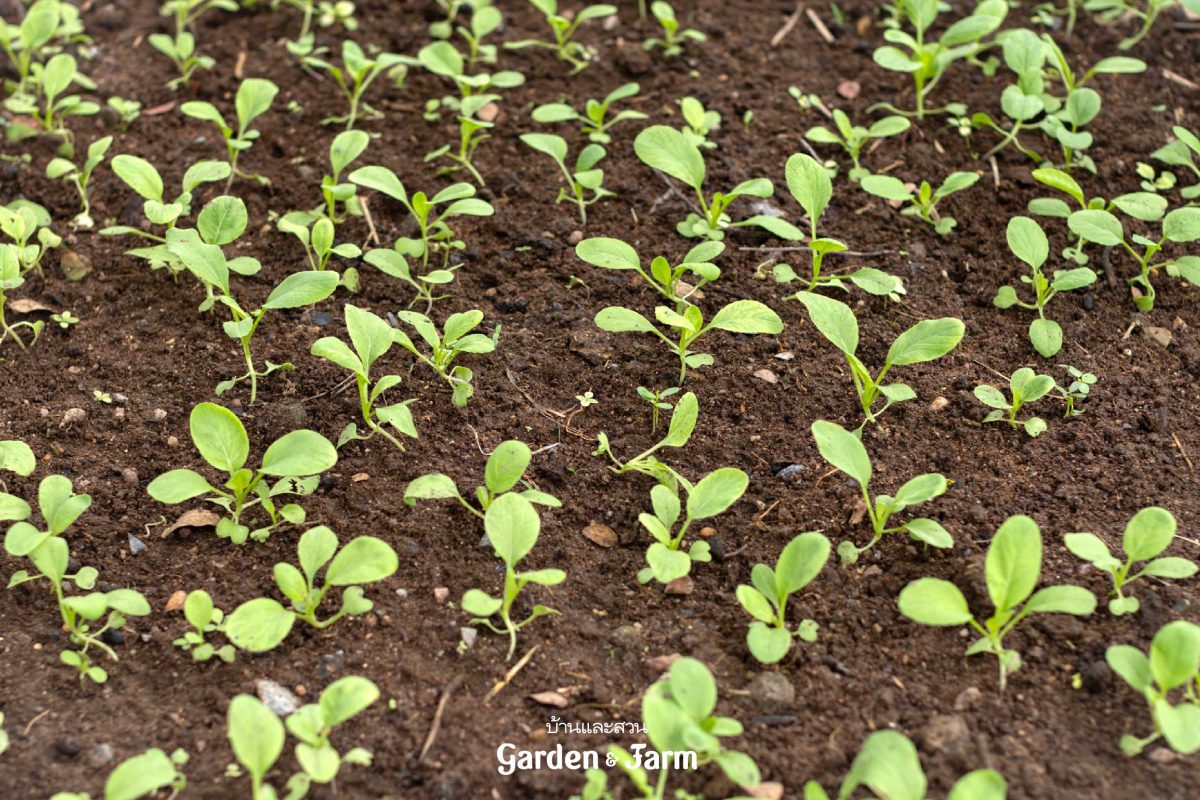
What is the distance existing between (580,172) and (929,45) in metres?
1.00

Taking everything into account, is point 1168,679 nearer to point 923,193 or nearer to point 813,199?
point 813,199

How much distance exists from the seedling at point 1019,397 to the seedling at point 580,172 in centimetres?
99

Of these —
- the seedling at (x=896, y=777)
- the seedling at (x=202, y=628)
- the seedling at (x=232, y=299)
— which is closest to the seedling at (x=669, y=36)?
the seedling at (x=232, y=299)

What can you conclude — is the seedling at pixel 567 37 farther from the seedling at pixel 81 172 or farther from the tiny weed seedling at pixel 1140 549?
the tiny weed seedling at pixel 1140 549

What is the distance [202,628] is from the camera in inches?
76.4

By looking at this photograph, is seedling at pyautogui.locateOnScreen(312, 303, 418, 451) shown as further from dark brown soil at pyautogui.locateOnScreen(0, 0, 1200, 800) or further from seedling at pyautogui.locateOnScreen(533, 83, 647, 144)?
seedling at pyautogui.locateOnScreen(533, 83, 647, 144)

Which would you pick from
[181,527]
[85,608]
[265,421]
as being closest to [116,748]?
[85,608]

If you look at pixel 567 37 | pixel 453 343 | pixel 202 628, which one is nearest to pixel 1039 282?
pixel 453 343

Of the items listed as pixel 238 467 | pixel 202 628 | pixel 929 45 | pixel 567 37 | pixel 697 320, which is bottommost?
pixel 202 628

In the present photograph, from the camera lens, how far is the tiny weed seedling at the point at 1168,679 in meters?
1.71

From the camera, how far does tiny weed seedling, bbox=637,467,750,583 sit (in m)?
2.00

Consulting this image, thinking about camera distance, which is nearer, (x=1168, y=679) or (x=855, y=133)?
(x=1168, y=679)

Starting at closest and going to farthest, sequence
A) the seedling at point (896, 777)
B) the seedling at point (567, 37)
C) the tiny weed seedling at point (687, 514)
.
Answer: the seedling at point (896, 777)
the tiny weed seedling at point (687, 514)
the seedling at point (567, 37)

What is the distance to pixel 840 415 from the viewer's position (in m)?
2.38
